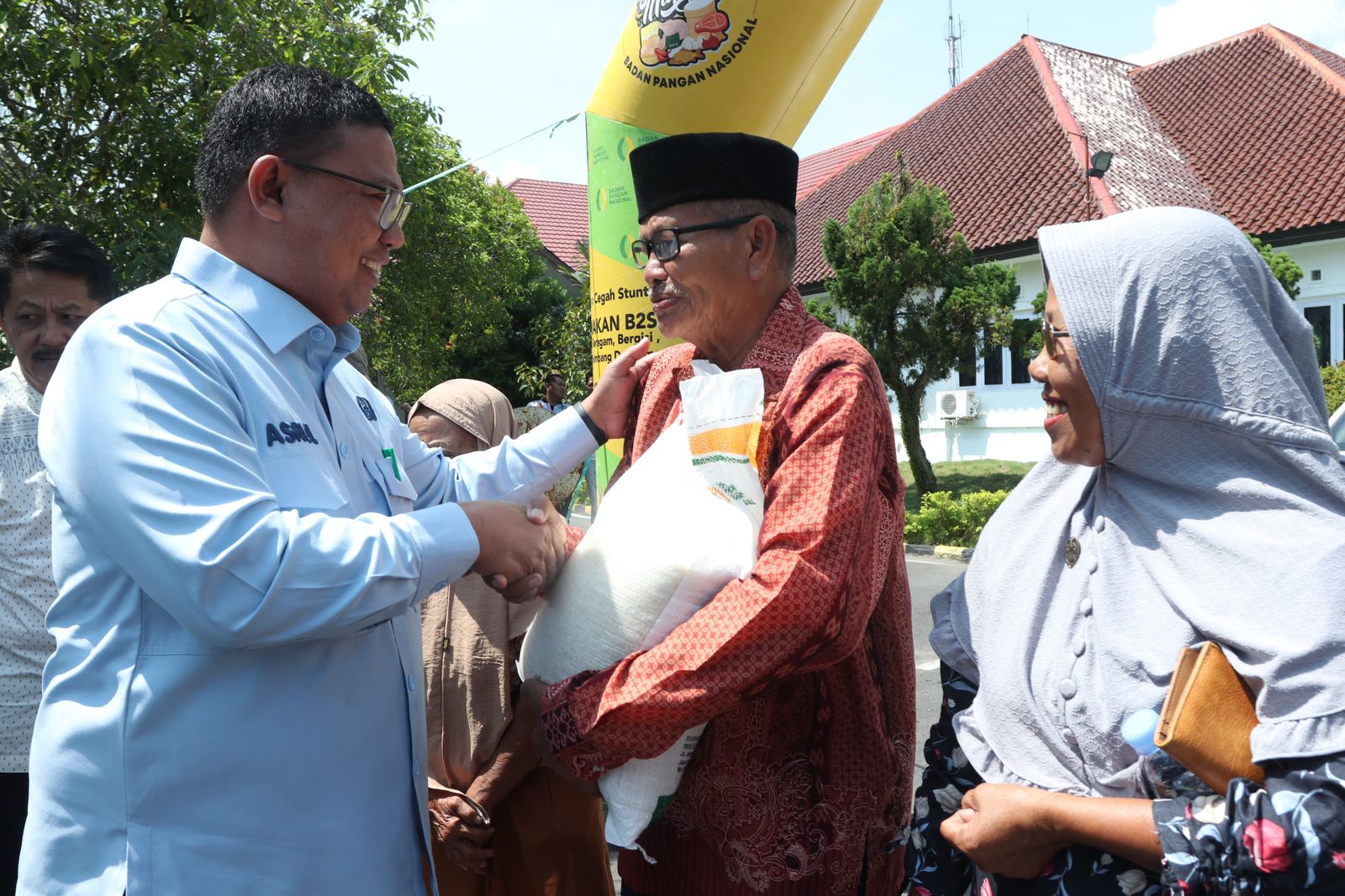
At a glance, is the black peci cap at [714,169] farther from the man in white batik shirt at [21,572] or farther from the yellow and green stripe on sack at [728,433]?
the man in white batik shirt at [21,572]

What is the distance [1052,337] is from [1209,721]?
0.68 m

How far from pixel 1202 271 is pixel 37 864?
1.96m

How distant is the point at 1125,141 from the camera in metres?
19.1

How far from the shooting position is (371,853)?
1.72 m

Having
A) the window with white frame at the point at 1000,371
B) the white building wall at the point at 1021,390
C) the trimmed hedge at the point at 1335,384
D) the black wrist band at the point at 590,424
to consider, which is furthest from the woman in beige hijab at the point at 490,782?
the window with white frame at the point at 1000,371

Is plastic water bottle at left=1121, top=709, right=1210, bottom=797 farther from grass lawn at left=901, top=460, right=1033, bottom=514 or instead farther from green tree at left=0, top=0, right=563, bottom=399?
grass lawn at left=901, top=460, right=1033, bottom=514

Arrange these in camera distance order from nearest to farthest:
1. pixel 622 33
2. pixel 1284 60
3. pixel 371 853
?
pixel 371 853
pixel 622 33
pixel 1284 60

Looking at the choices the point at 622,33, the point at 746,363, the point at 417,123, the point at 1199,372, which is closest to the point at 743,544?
the point at 746,363

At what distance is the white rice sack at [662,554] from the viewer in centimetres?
171

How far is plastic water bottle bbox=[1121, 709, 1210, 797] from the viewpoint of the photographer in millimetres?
1484

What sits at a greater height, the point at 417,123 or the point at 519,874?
the point at 417,123

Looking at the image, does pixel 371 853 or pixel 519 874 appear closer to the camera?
pixel 371 853

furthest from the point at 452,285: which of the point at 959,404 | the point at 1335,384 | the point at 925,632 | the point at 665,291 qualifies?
the point at 665,291

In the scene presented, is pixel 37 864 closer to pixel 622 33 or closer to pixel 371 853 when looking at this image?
pixel 371 853
